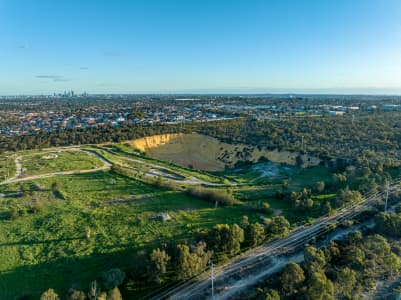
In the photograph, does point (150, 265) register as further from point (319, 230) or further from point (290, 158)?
point (290, 158)

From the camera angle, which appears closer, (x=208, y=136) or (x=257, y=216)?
(x=257, y=216)

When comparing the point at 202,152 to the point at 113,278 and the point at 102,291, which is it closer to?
the point at 113,278

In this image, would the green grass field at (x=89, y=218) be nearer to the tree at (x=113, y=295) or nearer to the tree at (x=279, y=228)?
the tree at (x=113, y=295)

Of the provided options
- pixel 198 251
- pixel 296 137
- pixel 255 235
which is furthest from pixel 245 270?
pixel 296 137

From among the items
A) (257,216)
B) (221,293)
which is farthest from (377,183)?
(221,293)

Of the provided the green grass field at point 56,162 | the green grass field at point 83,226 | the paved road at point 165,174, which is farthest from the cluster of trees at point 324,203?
the green grass field at point 56,162
